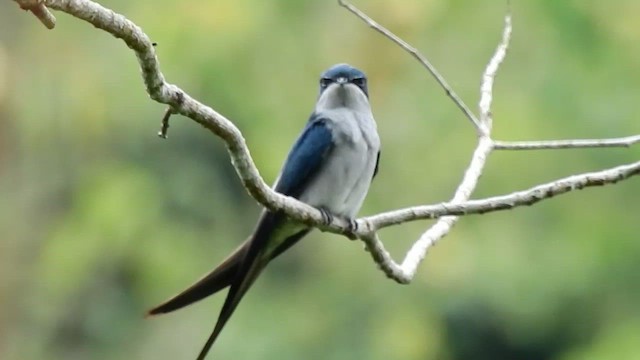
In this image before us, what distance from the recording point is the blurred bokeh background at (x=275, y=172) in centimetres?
708

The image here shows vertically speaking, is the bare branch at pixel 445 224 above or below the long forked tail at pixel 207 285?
above

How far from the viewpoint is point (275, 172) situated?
22.1 feet

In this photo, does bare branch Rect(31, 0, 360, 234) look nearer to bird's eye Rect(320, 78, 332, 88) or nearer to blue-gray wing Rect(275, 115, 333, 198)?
blue-gray wing Rect(275, 115, 333, 198)

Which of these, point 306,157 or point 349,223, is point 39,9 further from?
point 306,157

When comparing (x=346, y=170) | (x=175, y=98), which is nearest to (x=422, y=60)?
(x=346, y=170)

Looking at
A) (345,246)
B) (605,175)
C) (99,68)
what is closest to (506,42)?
(605,175)

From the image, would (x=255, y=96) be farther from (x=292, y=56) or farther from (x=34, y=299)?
(x=34, y=299)

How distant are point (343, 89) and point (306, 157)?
295 millimetres

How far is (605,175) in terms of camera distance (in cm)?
308

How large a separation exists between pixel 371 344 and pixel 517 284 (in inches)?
34.5

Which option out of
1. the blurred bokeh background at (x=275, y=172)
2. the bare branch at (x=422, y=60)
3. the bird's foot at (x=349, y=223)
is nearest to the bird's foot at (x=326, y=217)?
the bird's foot at (x=349, y=223)

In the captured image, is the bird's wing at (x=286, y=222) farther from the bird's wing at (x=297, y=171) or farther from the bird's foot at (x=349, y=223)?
the bird's foot at (x=349, y=223)

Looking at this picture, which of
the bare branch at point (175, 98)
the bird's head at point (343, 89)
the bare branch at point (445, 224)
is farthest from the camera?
the bird's head at point (343, 89)

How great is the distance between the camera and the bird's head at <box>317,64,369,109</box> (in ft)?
12.5
